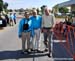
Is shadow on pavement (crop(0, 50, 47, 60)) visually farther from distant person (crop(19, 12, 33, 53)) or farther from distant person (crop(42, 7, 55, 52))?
distant person (crop(19, 12, 33, 53))

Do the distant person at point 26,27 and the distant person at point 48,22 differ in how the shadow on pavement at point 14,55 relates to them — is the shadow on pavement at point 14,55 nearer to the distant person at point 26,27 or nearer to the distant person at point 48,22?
the distant person at point 48,22

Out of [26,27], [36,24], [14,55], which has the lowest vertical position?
[14,55]

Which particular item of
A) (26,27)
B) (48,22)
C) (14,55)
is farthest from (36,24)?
(14,55)

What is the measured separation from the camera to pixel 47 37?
11.7 meters

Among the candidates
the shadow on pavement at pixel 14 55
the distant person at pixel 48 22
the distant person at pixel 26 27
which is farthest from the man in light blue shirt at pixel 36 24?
the shadow on pavement at pixel 14 55

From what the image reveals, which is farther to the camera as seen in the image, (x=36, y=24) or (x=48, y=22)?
(x=36, y=24)

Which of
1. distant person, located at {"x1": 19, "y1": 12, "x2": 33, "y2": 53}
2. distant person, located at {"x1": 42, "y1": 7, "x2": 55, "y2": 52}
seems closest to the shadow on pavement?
distant person, located at {"x1": 42, "y1": 7, "x2": 55, "y2": 52}

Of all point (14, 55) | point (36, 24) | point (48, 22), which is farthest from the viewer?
point (36, 24)

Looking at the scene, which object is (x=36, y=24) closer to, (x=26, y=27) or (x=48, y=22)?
(x=26, y=27)

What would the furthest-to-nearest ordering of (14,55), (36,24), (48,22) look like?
(36,24) → (14,55) → (48,22)

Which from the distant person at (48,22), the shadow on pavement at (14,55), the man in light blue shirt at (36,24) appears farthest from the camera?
the man in light blue shirt at (36,24)

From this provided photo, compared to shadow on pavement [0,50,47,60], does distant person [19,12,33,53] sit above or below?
above

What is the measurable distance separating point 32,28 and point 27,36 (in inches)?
15.3

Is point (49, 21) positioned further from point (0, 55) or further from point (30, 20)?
point (0, 55)
